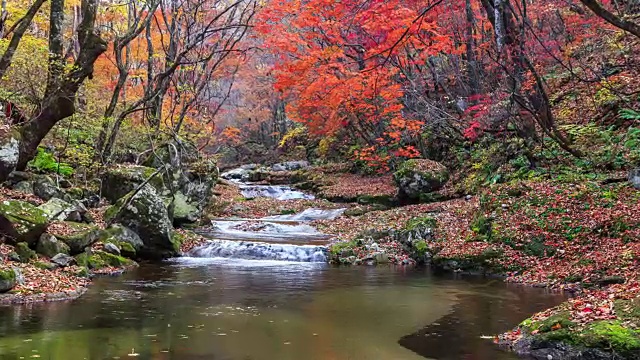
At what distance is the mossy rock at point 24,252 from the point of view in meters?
8.73

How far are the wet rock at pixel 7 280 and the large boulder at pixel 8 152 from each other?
106 inches

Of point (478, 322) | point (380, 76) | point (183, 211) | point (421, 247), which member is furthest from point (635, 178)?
point (183, 211)

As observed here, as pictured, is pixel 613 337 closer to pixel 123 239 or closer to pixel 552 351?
pixel 552 351

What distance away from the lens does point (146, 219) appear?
41.1 ft

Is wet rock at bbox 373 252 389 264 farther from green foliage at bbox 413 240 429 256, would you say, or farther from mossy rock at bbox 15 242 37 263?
mossy rock at bbox 15 242 37 263

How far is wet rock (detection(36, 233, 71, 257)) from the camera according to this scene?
9.41 m

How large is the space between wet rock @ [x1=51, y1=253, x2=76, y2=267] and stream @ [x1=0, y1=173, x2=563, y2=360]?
67 centimetres

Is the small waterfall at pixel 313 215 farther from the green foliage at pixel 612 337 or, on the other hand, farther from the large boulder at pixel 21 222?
the green foliage at pixel 612 337

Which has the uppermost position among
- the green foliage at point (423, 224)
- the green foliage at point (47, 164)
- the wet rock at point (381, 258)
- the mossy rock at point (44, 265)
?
the green foliage at point (47, 164)

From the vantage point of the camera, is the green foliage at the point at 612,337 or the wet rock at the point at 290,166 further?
the wet rock at the point at 290,166

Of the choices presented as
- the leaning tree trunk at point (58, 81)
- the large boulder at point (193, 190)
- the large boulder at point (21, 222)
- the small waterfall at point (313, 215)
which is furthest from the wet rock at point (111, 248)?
the small waterfall at point (313, 215)

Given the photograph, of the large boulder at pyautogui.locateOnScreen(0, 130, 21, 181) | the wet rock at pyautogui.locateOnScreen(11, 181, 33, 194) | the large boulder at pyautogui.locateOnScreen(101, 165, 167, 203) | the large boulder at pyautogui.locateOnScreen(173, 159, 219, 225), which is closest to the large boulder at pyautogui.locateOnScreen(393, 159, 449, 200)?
the large boulder at pyautogui.locateOnScreen(173, 159, 219, 225)

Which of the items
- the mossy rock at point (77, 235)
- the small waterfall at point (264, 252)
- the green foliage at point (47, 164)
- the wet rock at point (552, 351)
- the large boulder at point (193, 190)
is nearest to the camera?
the wet rock at point (552, 351)

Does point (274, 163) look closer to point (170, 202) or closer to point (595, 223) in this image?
point (170, 202)
